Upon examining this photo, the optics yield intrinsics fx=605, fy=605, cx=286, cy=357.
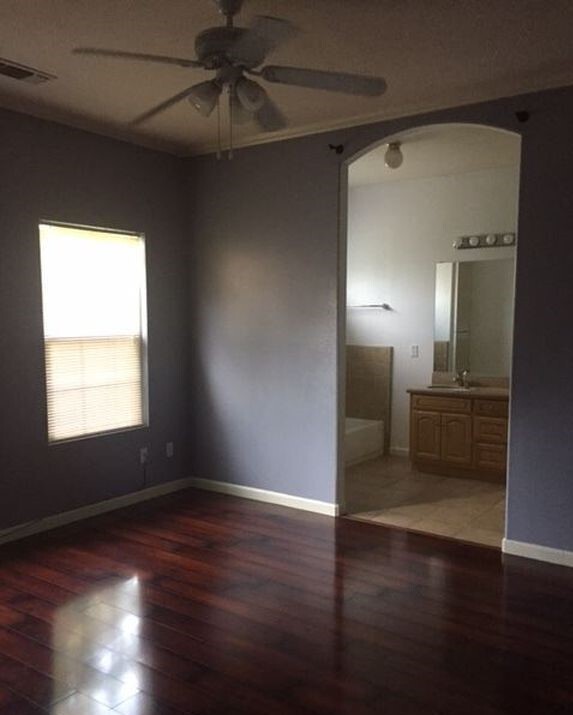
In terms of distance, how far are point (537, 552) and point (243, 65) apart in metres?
3.13

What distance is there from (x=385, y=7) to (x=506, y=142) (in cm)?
252

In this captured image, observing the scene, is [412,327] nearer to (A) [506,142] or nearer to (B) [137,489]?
(A) [506,142]

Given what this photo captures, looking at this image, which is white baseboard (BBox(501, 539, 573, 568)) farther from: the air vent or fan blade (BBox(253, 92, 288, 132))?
the air vent

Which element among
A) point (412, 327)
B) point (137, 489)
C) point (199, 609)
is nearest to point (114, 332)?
point (137, 489)

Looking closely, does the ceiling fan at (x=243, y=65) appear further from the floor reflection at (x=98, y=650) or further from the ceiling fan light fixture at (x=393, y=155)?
the floor reflection at (x=98, y=650)

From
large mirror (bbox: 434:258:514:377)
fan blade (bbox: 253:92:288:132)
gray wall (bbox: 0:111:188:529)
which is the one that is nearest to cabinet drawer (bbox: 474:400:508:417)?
large mirror (bbox: 434:258:514:377)

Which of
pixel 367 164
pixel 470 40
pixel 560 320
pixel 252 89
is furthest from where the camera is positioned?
pixel 367 164

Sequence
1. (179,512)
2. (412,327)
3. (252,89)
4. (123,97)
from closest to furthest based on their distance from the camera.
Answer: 1. (252,89)
2. (123,97)
3. (179,512)
4. (412,327)

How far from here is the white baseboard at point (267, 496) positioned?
449 cm

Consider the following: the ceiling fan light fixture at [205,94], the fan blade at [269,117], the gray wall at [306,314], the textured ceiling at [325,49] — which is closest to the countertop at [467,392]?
the gray wall at [306,314]

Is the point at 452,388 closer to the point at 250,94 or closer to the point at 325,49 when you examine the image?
the point at 325,49

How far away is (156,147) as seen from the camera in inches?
189

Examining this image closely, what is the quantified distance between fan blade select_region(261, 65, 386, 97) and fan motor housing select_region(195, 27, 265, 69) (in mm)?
79

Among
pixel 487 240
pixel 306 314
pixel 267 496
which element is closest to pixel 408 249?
pixel 487 240
